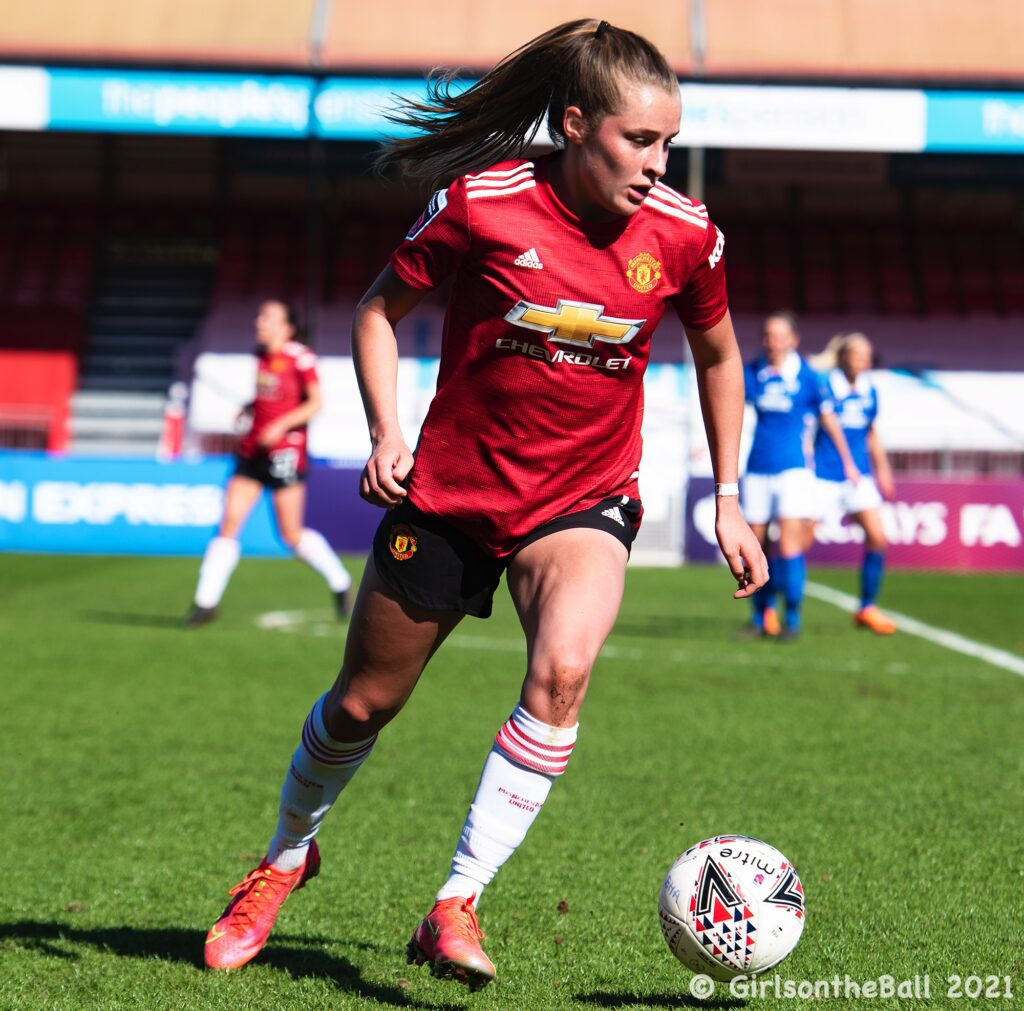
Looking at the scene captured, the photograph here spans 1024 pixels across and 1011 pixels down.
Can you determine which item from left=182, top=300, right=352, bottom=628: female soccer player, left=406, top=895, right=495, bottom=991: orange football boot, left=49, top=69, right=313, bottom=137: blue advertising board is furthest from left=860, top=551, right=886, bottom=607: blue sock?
left=49, top=69, right=313, bottom=137: blue advertising board

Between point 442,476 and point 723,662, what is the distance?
20.6 feet

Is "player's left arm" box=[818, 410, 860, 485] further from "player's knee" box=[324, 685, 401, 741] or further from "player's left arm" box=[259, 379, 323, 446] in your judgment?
"player's knee" box=[324, 685, 401, 741]

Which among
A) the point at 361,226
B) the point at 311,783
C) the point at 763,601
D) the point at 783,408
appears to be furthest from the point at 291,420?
the point at 361,226

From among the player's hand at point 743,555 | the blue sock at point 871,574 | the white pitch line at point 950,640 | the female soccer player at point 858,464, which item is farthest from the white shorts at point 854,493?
the player's hand at point 743,555

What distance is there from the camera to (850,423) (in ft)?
37.7

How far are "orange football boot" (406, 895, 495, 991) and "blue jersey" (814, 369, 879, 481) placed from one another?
8.66m

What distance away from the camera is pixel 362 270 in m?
28.0

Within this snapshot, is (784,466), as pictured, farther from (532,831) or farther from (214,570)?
(532,831)

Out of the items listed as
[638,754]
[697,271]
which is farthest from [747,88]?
[697,271]

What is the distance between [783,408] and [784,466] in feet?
1.40

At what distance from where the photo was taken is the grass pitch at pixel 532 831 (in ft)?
11.4

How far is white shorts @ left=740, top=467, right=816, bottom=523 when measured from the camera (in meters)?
10.7

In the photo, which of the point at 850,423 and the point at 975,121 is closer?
the point at 850,423

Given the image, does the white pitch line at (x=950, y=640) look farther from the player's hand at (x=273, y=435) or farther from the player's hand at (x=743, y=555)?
the player's hand at (x=743, y=555)
